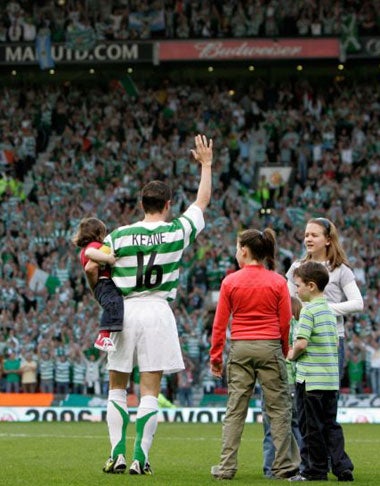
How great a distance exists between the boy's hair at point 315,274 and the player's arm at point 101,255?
1.54 meters

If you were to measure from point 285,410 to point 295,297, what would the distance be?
3.97ft

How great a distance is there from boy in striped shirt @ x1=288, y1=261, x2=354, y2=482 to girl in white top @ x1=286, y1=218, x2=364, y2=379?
23.9 inches

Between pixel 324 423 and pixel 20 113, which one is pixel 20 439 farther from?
pixel 20 113

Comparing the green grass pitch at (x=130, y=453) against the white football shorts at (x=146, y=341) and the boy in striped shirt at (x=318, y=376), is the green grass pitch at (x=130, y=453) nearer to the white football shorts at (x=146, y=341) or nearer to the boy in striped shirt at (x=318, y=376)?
the boy in striped shirt at (x=318, y=376)

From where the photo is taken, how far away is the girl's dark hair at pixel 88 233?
33.6 feet

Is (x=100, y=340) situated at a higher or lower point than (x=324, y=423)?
higher

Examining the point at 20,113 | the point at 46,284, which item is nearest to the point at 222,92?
the point at 20,113

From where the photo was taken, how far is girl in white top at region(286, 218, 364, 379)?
1041 cm

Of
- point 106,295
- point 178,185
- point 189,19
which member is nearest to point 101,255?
point 106,295

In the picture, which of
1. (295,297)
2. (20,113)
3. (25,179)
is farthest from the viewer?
(20,113)

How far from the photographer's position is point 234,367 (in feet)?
32.6

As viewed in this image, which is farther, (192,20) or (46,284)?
(192,20)

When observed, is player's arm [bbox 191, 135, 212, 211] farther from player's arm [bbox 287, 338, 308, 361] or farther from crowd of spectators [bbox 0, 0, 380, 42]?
crowd of spectators [bbox 0, 0, 380, 42]

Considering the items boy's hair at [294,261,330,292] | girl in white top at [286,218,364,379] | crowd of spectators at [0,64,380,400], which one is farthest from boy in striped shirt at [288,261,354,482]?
crowd of spectators at [0,64,380,400]
